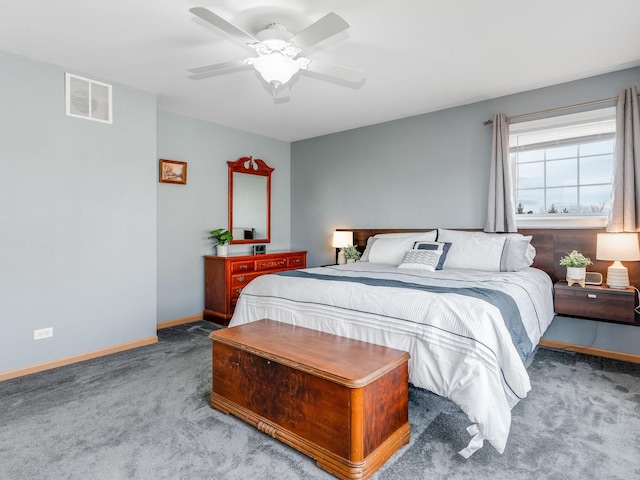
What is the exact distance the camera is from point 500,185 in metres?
3.70

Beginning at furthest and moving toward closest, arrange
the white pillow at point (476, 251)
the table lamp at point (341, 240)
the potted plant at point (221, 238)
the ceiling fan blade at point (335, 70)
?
the table lamp at point (341, 240) < the potted plant at point (221, 238) < the white pillow at point (476, 251) < the ceiling fan blade at point (335, 70)

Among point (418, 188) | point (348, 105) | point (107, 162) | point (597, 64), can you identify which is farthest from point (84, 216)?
point (597, 64)

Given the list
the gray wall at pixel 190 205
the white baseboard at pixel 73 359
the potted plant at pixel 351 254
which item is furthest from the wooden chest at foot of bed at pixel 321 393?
the potted plant at pixel 351 254

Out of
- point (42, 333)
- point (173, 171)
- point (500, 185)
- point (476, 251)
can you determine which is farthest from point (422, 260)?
point (42, 333)

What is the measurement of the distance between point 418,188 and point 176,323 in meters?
3.41

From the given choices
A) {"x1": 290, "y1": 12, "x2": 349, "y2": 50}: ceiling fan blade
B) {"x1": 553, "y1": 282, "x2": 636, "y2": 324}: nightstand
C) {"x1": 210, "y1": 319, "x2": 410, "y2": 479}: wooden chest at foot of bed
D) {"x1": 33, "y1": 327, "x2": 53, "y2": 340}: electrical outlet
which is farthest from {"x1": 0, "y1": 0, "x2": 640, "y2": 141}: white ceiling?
{"x1": 33, "y1": 327, "x2": 53, "y2": 340}: electrical outlet

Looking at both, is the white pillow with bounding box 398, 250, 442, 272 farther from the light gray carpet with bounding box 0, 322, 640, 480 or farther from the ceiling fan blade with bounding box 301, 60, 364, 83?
the ceiling fan blade with bounding box 301, 60, 364, 83

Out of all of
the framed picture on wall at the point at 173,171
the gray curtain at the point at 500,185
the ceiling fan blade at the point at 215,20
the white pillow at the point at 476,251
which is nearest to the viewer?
the ceiling fan blade at the point at 215,20

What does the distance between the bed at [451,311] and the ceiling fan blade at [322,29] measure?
156 centimetres

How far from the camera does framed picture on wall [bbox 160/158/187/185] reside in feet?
13.8

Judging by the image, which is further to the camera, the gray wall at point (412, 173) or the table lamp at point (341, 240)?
the table lamp at point (341, 240)

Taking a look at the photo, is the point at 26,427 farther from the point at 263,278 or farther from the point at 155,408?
the point at 263,278

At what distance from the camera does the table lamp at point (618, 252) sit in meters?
2.89

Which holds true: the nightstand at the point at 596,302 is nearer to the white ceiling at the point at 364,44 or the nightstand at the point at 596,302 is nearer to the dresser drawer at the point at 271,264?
the white ceiling at the point at 364,44
